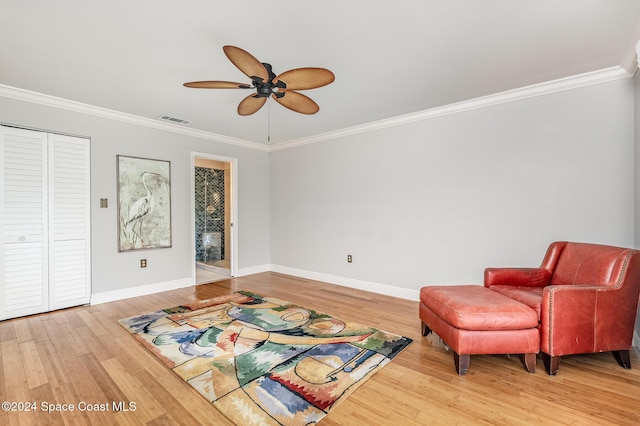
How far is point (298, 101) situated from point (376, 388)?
230cm

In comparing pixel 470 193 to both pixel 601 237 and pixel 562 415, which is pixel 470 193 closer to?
pixel 601 237

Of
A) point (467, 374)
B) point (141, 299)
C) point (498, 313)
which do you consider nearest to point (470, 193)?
point (498, 313)

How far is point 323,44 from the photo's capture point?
2279 millimetres

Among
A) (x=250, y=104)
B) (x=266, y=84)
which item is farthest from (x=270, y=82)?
(x=250, y=104)

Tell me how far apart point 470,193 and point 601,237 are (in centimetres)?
→ 124

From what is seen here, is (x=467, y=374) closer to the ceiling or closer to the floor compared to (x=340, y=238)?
closer to the floor

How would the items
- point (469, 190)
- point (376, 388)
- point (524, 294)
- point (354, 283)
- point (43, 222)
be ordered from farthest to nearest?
1. point (354, 283)
2. point (469, 190)
3. point (43, 222)
4. point (524, 294)
5. point (376, 388)

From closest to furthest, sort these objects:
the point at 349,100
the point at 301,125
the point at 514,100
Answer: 1. the point at 514,100
2. the point at 349,100
3. the point at 301,125

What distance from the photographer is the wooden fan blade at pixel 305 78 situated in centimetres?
195

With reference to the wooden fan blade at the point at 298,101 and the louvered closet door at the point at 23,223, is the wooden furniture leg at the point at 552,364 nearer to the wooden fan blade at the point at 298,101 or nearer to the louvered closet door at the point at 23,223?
the wooden fan blade at the point at 298,101

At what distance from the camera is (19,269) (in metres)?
3.27

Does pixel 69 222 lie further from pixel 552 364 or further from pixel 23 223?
pixel 552 364

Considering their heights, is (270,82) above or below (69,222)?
above

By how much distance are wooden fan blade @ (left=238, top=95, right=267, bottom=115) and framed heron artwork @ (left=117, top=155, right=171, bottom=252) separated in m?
2.28
